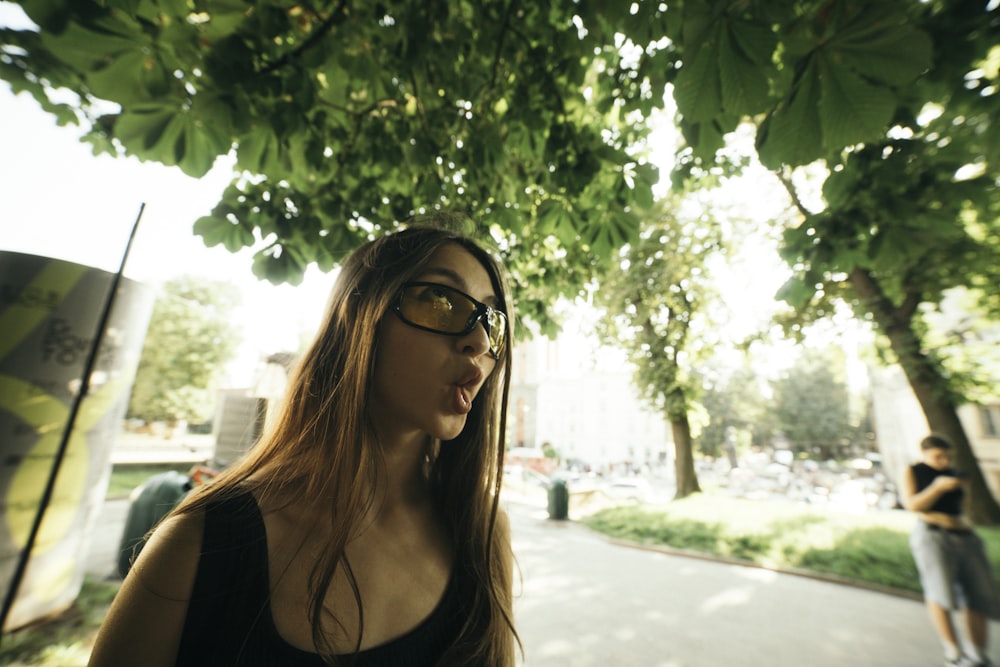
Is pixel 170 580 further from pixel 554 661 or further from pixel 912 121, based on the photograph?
pixel 554 661

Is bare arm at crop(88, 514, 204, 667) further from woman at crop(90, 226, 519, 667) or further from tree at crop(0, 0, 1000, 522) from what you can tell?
tree at crop(0, 0, 1000, 522)

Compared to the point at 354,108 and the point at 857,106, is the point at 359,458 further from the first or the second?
the point at 354,108

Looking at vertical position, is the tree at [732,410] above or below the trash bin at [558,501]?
above

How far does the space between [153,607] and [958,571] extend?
6.62 metres

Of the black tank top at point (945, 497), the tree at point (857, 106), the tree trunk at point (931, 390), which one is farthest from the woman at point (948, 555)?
the tree trunk at point (931, 390)

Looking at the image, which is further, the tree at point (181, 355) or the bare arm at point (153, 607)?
the tree at point (181, 355)

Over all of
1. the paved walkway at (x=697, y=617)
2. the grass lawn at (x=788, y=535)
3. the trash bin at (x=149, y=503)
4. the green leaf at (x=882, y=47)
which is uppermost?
the green leaf at (x=882, y=47)

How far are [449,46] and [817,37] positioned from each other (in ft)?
7.83

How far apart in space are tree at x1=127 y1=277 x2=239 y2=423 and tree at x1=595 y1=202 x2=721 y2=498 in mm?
24613

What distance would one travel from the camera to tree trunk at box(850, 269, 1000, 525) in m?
8.55

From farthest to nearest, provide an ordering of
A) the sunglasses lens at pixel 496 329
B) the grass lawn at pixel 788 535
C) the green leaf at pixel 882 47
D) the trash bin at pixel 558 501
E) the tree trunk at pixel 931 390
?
the trash bin at pixel 558 501 < the tree trunk at pixel 931 390 < the grass lawn at pixel 788 535 < the sunglasses lens at pixel 496 329 < the green leaf at pixel 882 47

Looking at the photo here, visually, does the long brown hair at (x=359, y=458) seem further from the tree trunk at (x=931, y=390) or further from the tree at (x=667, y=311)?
the tree at (x=667, y=311)

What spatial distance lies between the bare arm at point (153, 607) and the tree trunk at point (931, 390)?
1136 centimetres

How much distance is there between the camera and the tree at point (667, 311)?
43.9ft
